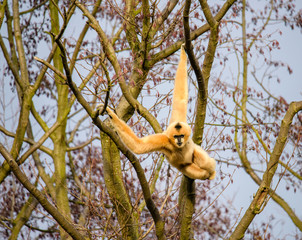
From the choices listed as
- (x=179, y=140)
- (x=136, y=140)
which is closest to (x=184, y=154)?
(x=179, y=140)

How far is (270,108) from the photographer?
14.1m

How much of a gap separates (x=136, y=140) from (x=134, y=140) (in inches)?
1.6

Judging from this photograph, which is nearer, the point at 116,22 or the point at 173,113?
the point at 173,113

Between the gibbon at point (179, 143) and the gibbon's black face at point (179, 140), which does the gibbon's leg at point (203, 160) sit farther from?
the gibbon's black face at point (179, 140)

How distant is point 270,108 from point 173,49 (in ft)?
21.0

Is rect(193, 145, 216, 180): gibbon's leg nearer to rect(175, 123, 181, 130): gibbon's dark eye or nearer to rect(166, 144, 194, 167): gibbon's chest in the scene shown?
rect(166, 144, 194, 167): gibbon's chest

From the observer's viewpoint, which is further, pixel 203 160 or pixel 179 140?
pixel 203 160

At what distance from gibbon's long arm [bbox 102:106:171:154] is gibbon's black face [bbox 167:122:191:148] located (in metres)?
0.17

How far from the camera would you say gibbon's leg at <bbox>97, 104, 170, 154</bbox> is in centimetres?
571

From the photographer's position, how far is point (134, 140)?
5.80 meters

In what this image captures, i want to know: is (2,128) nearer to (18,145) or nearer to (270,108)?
(18,145)

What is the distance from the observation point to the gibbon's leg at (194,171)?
629 centimetres

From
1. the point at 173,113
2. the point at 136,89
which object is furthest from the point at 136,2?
the point at 173,113

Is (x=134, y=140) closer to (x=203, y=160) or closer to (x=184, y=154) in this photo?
(x=184, y=154)
